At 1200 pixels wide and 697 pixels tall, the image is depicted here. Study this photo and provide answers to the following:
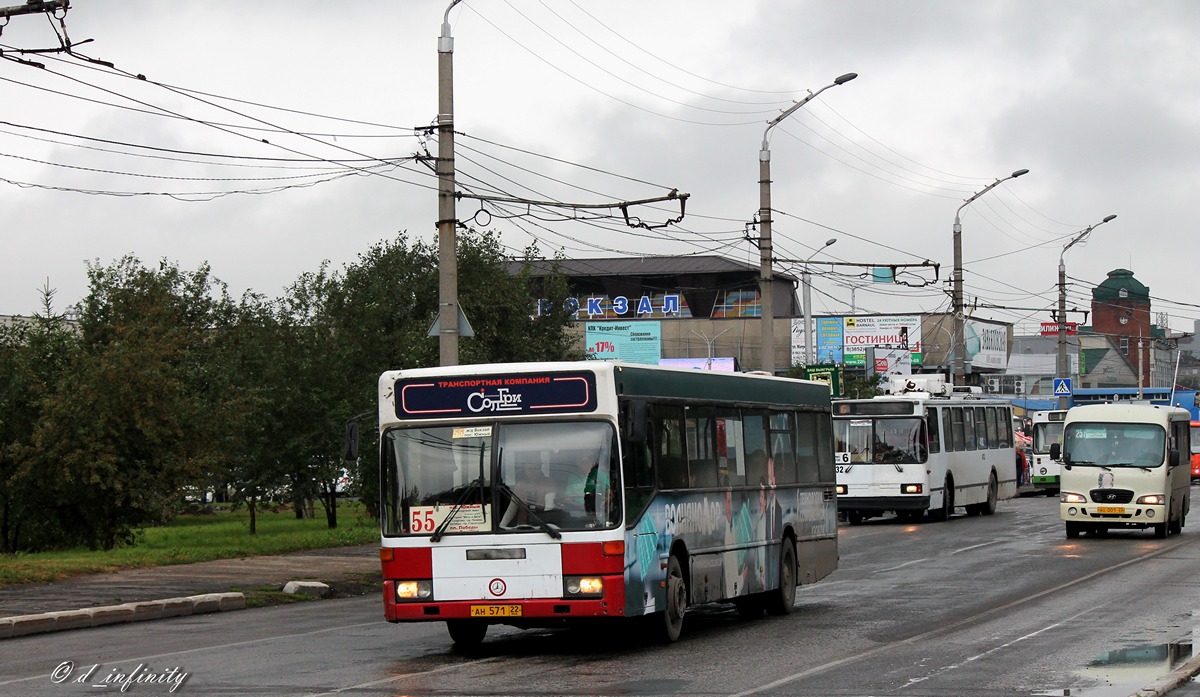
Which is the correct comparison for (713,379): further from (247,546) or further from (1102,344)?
(1102,344)

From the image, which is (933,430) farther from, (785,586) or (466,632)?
(466,632)

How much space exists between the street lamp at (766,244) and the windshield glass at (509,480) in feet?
57.2

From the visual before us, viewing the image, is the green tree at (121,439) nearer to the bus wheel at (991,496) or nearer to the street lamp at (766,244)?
the street lamp at (766,244)

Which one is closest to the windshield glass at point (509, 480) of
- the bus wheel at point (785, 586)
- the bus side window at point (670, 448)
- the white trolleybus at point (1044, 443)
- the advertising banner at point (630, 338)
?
the bus side window at point (670, 448)

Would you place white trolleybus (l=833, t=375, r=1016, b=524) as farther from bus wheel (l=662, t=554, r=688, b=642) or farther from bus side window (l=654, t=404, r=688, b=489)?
bus wheel (l=662, t=554, r=688, b=642)

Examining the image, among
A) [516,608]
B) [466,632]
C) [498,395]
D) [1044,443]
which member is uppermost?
[498,395]

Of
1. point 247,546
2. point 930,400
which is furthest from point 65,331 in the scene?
point 930,400

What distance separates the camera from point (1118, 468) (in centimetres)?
3084

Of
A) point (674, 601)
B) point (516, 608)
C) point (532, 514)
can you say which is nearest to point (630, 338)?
point (674, 601)

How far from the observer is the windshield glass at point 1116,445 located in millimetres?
31000

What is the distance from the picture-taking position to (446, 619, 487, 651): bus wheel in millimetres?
14734

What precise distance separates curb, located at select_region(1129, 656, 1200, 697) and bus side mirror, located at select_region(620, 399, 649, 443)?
4.68 meters

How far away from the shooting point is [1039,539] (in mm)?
31031

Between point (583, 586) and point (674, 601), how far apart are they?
5.42ft
